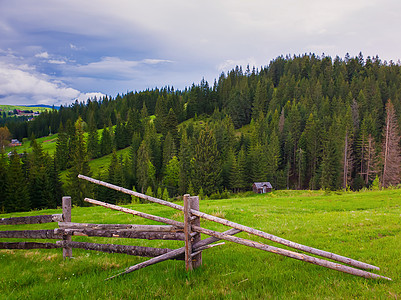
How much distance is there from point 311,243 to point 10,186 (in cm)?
6628

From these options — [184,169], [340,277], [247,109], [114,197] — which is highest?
[247,109]

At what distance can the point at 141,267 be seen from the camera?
670cm

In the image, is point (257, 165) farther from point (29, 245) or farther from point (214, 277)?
point (214, 277)

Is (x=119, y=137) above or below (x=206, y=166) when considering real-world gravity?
above

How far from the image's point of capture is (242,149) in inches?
3637

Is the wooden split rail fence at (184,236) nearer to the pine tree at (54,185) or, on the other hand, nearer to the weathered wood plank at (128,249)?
the weathered wood plank at (128,249)

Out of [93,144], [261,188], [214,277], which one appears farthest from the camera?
[93,144]

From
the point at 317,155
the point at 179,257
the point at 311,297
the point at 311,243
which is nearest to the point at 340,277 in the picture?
the point at 311,297

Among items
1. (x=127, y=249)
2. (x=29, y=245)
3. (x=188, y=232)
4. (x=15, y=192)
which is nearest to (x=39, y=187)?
(x=15, y=192)

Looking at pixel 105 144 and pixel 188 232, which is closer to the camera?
pixel 188 232

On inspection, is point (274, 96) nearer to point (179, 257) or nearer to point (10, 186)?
point (10, 186)

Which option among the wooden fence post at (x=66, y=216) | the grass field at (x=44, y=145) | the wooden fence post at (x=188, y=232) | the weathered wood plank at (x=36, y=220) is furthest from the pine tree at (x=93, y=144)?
the wooden fence post at (x=188, y=232)

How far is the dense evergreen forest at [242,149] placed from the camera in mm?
65500

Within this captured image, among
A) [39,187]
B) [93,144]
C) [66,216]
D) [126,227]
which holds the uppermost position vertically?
[66,216]
